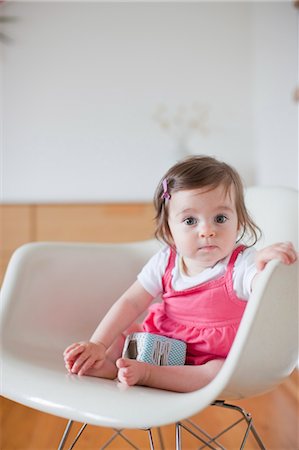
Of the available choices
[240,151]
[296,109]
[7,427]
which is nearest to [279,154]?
[296,109]

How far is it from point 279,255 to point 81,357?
1.27ft

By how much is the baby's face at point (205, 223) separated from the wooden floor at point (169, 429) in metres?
0.83

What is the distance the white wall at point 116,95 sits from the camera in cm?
285

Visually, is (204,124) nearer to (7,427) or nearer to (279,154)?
(279,154)

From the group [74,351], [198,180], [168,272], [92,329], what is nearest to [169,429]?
[92,329]

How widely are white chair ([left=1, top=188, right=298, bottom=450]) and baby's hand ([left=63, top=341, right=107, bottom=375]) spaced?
27 mm

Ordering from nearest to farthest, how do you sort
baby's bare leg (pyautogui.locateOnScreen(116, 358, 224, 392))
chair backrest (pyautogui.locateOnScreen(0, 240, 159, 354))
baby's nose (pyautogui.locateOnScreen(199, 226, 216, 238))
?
baby's bare leg (pyautogui.locateOnScreen(116, 358, 224, 392))
baby's nose (pyautogui.locateOnScreen(199, 226, 216, 238))
chair backrest (pyautogui.locateOnScreen(0, 240, 159, 354))

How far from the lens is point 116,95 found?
2.87 meters

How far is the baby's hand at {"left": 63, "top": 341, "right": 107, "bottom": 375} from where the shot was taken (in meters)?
1.00

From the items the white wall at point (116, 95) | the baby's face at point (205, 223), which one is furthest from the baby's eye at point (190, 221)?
the white wall at point (116, 95)

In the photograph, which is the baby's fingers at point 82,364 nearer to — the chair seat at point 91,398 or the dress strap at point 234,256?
the chair seat at point 91,398

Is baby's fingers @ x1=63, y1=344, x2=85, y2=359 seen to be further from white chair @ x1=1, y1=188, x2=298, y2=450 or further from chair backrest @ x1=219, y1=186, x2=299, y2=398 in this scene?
chair backrest @ x1=219, y1=186, x2=299, y2=398

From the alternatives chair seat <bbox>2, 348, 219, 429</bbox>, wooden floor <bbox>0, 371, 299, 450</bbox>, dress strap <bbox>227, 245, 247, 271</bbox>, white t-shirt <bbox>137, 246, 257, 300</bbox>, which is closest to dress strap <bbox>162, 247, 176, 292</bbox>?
white t-shirt <bbox>137, 246, 257, 300</bbox>

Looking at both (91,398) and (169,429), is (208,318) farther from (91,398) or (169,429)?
(169,429)
